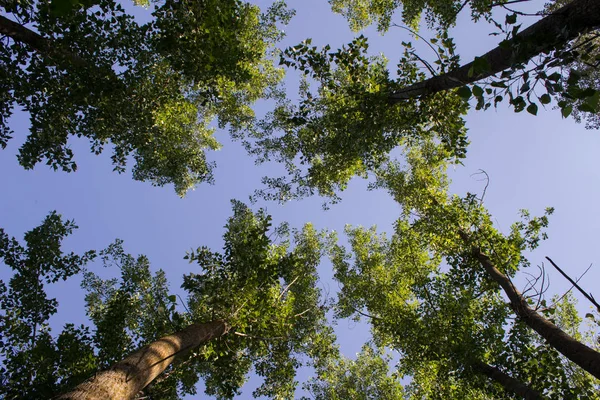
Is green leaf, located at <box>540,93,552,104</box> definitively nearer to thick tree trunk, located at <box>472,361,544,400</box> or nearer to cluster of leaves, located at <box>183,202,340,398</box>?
cluster of leaves, located at <box>183,202,340,398</box>

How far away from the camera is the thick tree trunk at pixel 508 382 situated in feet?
24.3

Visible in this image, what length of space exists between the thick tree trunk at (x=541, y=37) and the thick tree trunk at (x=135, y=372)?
521cm

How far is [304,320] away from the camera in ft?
38.4

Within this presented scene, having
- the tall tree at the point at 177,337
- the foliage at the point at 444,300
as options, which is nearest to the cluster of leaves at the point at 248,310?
the tall tree at the point at 177,337

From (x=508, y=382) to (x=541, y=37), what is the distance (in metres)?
8.36

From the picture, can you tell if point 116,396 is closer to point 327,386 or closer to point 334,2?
point 327,386

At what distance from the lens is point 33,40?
6.85m

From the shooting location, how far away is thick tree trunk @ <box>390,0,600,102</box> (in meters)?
2.77

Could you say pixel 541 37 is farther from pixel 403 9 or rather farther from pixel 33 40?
pixel 403 9

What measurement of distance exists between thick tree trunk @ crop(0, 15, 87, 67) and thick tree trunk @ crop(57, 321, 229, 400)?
6.02 metres

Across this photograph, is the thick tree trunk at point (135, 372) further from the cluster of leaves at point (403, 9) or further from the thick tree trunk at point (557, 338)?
the cluster of leaves at point (403, 9)

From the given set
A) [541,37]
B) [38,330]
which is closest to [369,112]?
[541,37]

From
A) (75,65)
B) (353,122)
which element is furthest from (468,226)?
(75,65)

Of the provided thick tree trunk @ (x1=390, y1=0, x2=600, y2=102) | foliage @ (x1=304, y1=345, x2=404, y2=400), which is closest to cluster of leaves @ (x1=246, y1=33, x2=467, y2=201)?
thick tree trunk @ (x1=390, y1=0, x2=600, y2=102)
